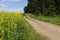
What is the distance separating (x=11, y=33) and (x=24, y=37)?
112cm

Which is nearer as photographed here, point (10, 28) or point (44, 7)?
point (10, 28)

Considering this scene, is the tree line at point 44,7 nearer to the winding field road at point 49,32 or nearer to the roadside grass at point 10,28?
the winding field road at point 49,32

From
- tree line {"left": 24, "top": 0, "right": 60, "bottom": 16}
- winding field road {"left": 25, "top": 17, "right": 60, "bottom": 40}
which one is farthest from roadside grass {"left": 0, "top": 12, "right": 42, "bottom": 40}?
tree line {"left": 24, "top": 0, "right": 60, "bottom": 16}

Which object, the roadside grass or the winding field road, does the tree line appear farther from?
the roadside grass

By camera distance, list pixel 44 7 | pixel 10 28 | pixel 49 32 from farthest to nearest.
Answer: pixel 44 7, pixel 49 32, pixel 10 28

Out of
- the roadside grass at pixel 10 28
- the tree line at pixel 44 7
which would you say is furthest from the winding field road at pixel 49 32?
the tree line at pixel 44 7

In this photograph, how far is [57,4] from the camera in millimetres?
42219

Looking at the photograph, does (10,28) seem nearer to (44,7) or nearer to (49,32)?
(49,32)

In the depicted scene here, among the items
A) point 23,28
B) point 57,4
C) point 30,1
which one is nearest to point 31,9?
point 30,1

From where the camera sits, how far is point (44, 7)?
45.7 metres

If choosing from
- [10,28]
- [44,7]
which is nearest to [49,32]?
[10,28]

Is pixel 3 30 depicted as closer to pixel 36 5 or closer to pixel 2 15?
pixel 2 15

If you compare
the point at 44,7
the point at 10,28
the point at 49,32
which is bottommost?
the point at 44,7

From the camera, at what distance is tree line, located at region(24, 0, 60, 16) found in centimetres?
3933
